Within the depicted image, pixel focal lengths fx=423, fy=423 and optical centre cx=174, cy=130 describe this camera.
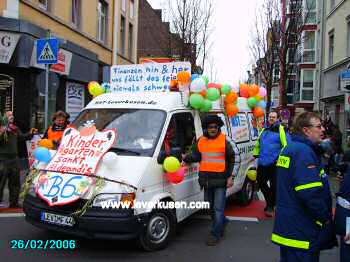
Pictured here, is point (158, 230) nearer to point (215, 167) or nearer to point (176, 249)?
point (176, 249)

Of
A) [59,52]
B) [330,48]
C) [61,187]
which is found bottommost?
[61,187]

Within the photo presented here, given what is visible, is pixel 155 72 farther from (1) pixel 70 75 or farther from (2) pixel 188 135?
(1) pixel 70 75

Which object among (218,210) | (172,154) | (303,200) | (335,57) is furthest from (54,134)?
(335,57)

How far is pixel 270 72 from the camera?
27031 mm

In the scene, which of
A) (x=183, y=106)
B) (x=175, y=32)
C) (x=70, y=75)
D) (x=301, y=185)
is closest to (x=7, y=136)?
(x=183, y=106)

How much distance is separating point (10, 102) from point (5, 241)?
7.31m

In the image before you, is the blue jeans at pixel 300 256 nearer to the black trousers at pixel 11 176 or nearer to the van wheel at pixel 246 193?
the van wheel at pixel 246 193

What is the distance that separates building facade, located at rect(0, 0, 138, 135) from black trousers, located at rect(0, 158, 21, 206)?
485cm

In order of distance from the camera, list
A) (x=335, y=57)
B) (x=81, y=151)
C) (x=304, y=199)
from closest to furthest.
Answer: (x=304, y=199) < (x=81, y=151) < (x=335, y=57)

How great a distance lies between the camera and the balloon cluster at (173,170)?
5.32 m

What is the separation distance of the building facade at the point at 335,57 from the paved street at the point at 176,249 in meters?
13.7

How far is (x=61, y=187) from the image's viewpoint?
5.11 m

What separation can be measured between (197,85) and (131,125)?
1.19 metres
